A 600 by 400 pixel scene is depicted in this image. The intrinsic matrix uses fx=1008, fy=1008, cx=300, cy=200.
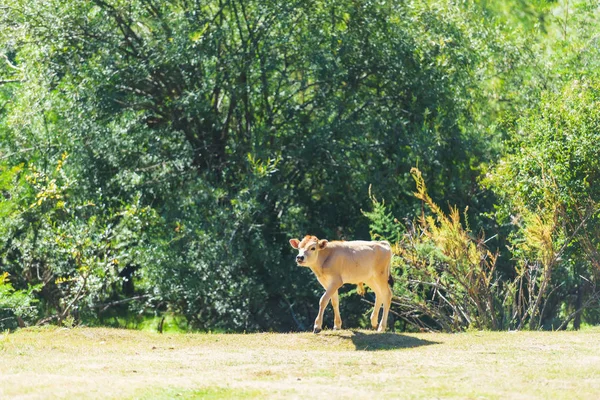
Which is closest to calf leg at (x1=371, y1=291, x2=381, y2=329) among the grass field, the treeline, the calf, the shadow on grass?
the calf

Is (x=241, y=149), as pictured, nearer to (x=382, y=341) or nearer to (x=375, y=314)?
(x=375, y=314)

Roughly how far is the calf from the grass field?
1.06 metres

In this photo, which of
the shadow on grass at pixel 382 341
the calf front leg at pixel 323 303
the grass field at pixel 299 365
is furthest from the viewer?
the calf front leg at pixel 323 303

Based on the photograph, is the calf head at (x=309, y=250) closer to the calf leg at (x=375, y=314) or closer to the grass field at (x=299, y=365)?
the grass field at (x=299, y=365)

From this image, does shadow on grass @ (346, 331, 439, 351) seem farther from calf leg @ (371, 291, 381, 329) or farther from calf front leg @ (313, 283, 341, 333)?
calf leg @ (371, 291, 381, 329)

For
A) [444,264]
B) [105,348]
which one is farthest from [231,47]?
[105,348]

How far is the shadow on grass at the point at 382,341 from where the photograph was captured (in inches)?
635

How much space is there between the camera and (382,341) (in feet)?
54.0

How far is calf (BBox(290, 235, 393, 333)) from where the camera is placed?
17438 mm

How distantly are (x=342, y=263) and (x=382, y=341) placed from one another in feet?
6.04

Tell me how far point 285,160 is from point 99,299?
5955mm

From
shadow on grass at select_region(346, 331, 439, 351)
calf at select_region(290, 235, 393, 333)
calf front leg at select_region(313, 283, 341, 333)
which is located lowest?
shadow on grass at select_region(346, 331, 439, 351)

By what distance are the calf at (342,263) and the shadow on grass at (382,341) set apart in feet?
2.94

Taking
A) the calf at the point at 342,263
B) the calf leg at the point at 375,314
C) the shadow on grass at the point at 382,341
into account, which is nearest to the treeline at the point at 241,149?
the calf leg at the point at 375,314
